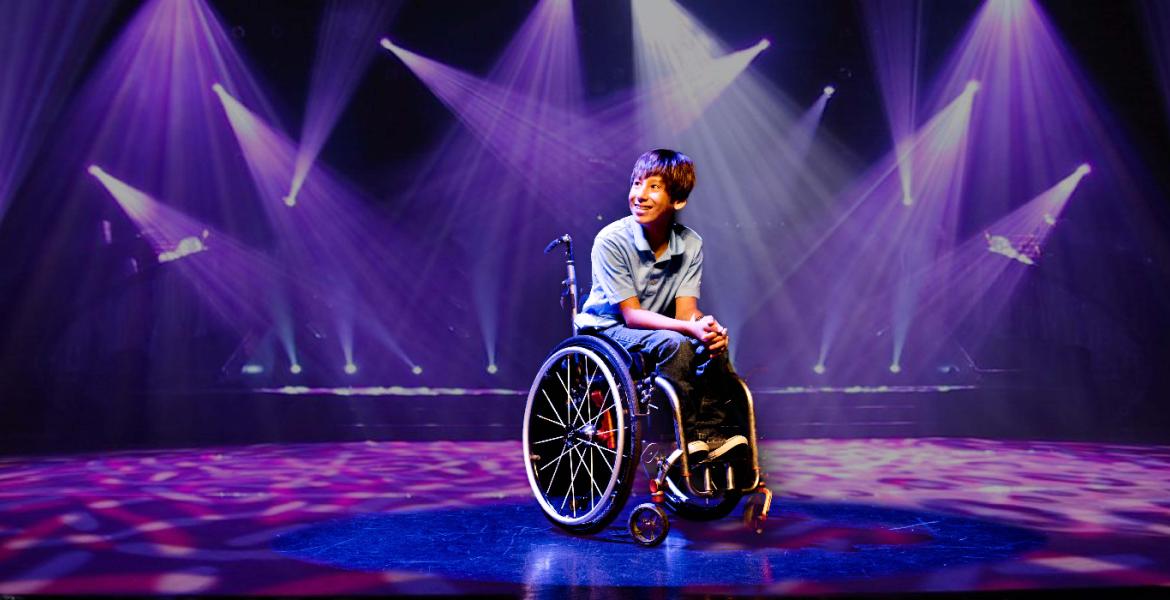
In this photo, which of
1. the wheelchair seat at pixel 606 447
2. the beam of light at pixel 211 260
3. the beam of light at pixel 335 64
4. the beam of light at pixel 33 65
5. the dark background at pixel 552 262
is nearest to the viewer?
the wheelchair seat at pixel 606 447

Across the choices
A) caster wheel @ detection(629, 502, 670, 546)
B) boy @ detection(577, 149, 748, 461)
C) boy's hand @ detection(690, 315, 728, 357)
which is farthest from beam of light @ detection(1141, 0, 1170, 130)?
caster wheel @ detection(629, 502, 670, 546)

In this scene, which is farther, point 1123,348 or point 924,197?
point 924,197

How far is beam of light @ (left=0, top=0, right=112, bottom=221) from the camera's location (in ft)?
15.4

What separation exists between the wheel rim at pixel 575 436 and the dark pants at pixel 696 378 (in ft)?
0.41

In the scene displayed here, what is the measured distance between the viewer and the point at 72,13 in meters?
4.92

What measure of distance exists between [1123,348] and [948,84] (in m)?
2.11

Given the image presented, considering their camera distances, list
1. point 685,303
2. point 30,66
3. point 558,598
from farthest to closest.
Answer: point 30,66, point 685,303, point 558,598

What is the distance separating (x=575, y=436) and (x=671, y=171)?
72 cm

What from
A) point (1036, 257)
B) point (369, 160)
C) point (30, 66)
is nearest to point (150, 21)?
point (30, 66)

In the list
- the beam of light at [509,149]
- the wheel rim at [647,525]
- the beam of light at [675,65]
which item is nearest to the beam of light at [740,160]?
the beam of light at [675,65]

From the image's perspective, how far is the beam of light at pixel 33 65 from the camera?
185 inches

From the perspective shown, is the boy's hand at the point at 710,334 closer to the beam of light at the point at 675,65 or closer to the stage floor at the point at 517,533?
the stage floor at the point at 517,533

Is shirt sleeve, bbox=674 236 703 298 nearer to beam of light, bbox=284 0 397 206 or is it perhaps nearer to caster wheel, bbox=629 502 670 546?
caster wheel, bbox=629 502 670 546

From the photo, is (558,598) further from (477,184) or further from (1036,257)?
(1036,257)
